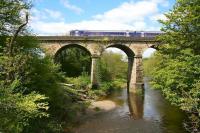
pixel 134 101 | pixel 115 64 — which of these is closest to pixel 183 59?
pixel 134 101

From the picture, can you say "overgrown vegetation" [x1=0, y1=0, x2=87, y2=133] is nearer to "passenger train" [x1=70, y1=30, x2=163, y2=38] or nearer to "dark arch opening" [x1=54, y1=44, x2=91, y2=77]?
"passenger train" [x1=70, y1=30, x2=163, y2=38]

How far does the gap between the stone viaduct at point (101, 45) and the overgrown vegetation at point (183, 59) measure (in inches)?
996

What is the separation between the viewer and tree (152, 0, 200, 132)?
2214 centimetres

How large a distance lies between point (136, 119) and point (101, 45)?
23.3 metres

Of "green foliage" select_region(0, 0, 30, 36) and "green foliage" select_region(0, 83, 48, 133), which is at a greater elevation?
"green foliage" select_region(0, 0, 30, 36)

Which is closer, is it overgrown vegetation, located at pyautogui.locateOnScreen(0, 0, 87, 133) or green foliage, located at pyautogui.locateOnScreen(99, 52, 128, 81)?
overgrown vegetation, located at pyautogui.locateOnScreen(0, 0, 87, 133)

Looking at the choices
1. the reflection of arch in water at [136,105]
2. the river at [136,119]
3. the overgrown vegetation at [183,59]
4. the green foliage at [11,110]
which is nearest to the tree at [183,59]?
the overgrown vegetation at [183,59]

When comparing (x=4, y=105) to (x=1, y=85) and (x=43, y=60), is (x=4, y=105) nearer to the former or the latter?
(x=1, y=85)

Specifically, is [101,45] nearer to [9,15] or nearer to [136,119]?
[136,119]

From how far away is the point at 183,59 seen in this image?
2428cm

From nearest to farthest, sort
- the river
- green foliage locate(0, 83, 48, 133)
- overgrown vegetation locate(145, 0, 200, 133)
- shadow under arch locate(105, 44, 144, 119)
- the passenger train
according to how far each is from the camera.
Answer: green foliage locate(0, 83, 48, 133) → overgrown vegetation locate(145, 0, 200, 133) → the river → shadow under arch locate(105, 44, 144, 119) → the passenger train

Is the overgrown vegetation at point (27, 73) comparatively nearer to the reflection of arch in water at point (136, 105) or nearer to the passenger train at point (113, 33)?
the reflection of arch in water at point (136, 105)

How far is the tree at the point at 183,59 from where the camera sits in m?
22.1

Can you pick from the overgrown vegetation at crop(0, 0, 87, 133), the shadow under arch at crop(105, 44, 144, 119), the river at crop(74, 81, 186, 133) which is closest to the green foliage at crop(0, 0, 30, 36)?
the overgrown vegetation at crop(0, 0, 87, 133)
